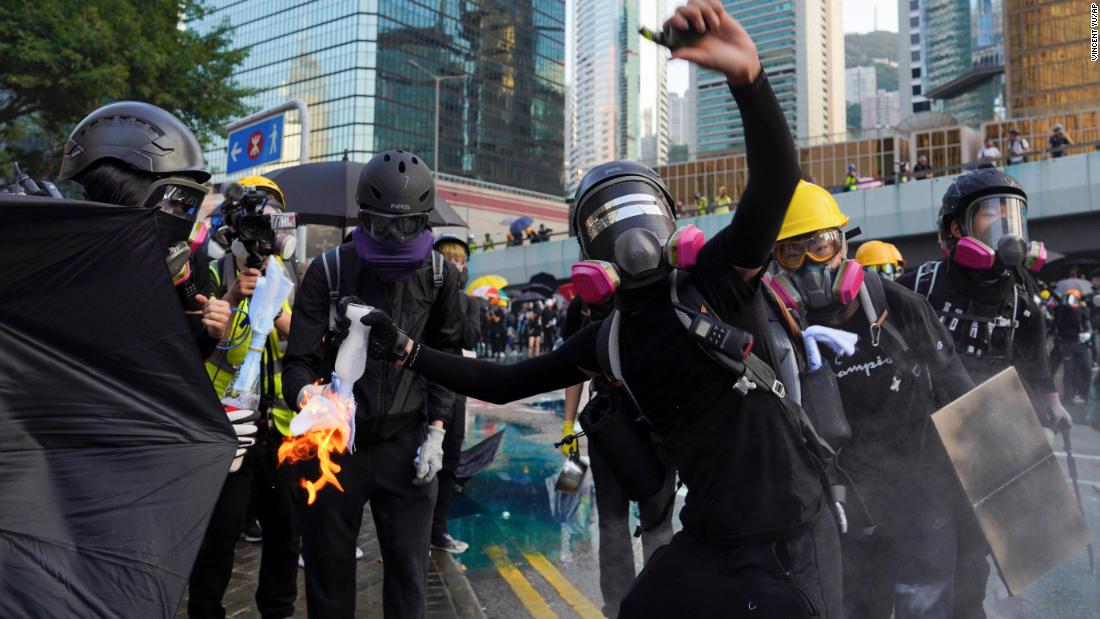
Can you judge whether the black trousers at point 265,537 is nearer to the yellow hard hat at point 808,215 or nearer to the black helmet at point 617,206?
the black helmet at point 617,206

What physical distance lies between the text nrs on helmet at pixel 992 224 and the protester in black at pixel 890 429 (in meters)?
1.00

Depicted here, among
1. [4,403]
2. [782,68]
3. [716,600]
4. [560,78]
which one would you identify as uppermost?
[782,68]

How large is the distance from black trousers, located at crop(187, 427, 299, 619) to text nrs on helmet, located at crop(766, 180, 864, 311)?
7.97 feet

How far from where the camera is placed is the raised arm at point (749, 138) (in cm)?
175

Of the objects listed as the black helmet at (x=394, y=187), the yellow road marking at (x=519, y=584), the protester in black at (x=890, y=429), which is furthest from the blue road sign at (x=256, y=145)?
the protester in black at (x=890, y=429)

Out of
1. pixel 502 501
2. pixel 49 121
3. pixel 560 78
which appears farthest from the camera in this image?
pixel 560 78

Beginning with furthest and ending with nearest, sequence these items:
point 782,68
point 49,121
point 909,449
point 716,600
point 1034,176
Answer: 1. point 782,68
2. point 1034,176
3. point 49,121
4. point 909,449
5. point 716,600

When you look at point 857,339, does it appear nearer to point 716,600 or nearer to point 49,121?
point 716,600

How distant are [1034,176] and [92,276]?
2667 centimetres

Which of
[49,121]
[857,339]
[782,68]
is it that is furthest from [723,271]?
[782,68]

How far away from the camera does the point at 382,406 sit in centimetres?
338

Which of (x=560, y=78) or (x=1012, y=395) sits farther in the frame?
(x=560, y=78)

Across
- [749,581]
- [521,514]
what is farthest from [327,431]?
[521,514]

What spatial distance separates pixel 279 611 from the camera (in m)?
4.09
